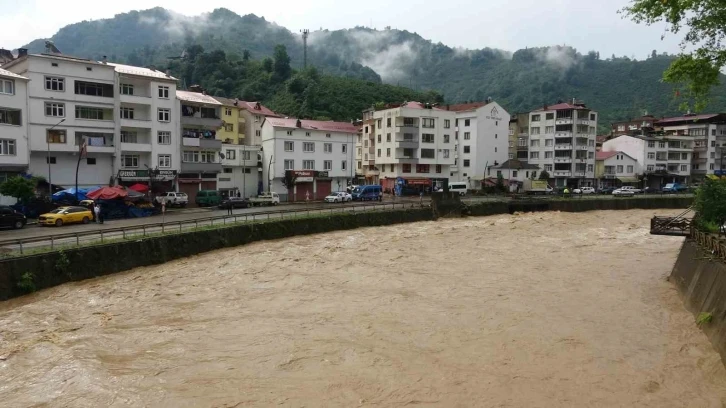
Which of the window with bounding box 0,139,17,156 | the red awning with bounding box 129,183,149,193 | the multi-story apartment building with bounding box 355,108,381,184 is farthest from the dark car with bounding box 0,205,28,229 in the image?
the multi-story apartment building with bounding box 355,108,381,184

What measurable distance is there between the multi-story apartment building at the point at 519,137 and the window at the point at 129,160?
60214mm

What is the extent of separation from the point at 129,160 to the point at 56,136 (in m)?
6.55

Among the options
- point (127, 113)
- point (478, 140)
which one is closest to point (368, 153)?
point (478, 140)

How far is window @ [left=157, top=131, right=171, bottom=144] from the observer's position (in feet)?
159

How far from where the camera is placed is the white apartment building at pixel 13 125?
38.5 meters

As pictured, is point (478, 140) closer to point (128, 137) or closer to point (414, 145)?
point (414, 145)

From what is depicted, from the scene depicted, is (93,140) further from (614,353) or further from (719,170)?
(719,170)

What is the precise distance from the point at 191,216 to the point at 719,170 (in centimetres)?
8963

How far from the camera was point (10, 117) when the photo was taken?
129 ft

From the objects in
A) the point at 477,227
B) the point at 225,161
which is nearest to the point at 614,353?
the point at 477,227

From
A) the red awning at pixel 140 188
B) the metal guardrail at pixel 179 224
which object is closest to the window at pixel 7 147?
the red awning at pixel 140 188

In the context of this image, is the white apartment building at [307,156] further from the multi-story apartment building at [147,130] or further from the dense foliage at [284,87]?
the dense foliage at [284,87]

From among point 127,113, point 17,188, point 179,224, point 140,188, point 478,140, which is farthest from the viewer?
point 478,140

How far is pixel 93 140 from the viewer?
4391 cm
